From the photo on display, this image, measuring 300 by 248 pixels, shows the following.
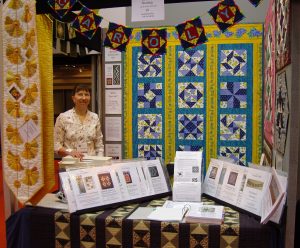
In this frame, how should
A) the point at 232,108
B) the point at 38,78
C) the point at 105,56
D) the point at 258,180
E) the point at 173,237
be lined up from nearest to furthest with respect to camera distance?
1. the point at 173,237
2. the point at 258,180
3. the point at 38,78
4. the point at 232,108
5. the point at 105,56

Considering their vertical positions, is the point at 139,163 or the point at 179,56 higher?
the point at 179,56

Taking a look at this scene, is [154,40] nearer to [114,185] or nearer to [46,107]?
[46,107]

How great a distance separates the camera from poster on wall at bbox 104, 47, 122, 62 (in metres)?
5.36

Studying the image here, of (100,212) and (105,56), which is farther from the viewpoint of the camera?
(105,56)

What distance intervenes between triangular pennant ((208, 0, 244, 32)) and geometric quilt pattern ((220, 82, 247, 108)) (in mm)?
2335

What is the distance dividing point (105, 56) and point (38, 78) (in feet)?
10.4

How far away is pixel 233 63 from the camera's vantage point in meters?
5.02

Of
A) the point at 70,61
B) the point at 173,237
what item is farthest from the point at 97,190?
the point at 70,61

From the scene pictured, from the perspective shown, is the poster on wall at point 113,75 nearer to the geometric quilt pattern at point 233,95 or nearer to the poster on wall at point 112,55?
the poster on wall at point 112,55

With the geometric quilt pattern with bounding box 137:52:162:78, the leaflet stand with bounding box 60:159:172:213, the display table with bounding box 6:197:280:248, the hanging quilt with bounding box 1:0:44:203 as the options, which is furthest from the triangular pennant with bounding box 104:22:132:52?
the geometric quilt pattern with bounding box 137:52:162:78

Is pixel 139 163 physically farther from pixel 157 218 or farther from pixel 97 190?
pixel 157 218

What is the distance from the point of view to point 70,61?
6.77 metres

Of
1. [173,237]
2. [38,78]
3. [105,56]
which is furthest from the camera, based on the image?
[105,56]

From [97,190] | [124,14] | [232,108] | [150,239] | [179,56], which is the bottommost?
[150,239]
